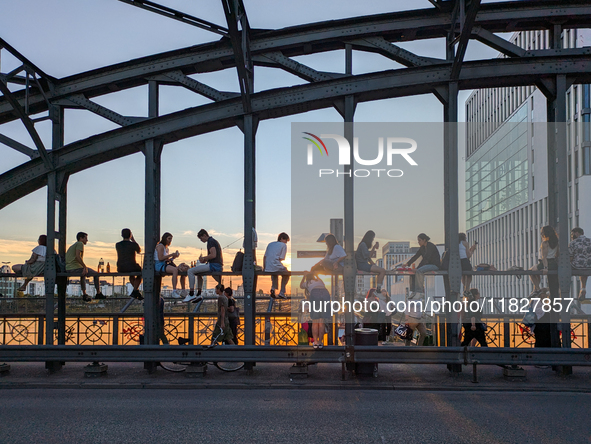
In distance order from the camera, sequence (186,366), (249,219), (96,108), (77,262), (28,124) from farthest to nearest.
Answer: (96,108) → (77,262) → (249,219) → (28,124) → (186,366)

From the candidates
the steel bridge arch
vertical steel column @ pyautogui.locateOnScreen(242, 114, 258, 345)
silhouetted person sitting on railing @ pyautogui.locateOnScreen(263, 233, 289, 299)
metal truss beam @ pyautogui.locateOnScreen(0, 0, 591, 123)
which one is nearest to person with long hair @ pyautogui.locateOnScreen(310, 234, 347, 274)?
silhouetted person sitting on railing @ pyautogui.locateOnScreen(263, 233, 289, 299)

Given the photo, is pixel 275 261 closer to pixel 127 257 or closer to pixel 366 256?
pixel 366 256

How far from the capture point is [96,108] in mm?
12250

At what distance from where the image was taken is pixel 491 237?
105938mm

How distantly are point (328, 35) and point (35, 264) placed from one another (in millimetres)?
8075

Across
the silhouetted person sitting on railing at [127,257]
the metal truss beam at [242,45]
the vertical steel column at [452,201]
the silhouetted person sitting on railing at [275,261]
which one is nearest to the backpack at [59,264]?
the silhouetted person sitting on railing at [127,257]

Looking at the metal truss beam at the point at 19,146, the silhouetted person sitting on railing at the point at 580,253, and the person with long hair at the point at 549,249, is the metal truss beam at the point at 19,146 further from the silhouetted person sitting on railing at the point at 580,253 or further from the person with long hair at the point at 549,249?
the silhouetted person sitting on railing at the point at 580,253

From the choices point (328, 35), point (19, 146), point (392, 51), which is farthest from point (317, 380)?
point (19, 146)

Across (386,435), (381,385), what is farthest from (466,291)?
(386,435)

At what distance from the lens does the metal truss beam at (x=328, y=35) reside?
11.8 m

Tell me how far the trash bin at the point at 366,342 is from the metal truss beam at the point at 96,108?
6.42 metres

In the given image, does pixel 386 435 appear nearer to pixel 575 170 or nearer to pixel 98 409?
pixel 98 409

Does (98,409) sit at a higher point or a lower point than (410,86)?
lower

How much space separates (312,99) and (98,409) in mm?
7169
